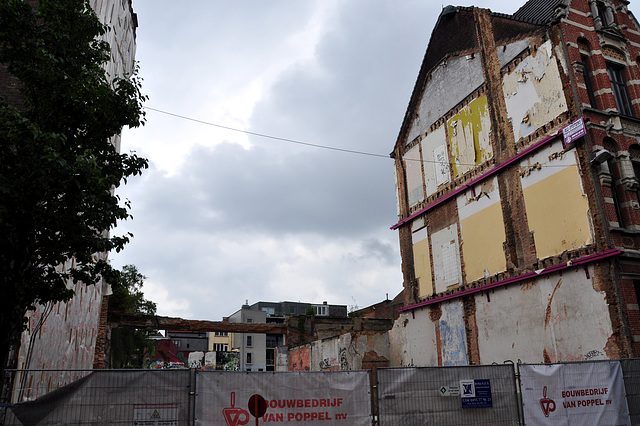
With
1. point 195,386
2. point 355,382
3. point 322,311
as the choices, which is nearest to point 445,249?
point 355,382

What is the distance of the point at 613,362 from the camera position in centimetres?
1139

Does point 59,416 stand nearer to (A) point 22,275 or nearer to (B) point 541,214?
(A) point 22,275

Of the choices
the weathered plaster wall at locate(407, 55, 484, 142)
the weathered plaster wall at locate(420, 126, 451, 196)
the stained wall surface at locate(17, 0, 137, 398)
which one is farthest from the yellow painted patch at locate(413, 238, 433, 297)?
the stained wall surface at locate(17, 0, 137, 398)

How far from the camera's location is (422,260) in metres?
25.0

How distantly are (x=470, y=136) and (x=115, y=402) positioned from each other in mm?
18489

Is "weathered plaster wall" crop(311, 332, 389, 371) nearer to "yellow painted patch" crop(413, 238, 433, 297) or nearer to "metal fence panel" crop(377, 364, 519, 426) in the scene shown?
"yellow painted patch" crop(413, 238, 433, 297)

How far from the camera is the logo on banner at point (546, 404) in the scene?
10.4 meters

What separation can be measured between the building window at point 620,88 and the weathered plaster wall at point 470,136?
4776 mm

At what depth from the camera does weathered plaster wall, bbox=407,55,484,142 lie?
2277cm

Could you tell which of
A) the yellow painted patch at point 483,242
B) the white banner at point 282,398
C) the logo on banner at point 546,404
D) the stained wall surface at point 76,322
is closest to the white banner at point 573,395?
the logo on banner at point 546,404

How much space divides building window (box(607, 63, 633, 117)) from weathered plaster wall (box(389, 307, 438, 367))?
12060 mm

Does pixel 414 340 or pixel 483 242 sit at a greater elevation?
pixel 483 242

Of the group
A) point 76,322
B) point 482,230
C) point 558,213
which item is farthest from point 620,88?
point 76,322

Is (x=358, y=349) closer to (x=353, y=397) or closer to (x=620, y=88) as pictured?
(x=620, y=88)
